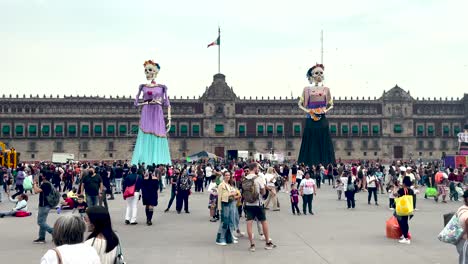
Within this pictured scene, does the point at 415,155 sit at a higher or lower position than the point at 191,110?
lower

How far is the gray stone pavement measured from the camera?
28.2 feet

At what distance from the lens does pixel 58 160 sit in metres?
51.0

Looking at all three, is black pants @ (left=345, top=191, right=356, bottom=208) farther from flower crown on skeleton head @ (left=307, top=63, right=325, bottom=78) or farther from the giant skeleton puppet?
flower crown on skeleton head @ (left=307, top=63, right=325, bottom=78)

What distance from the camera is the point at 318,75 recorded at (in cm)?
3412

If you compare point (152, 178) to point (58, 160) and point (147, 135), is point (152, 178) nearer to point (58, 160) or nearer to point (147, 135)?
point (147, 135)

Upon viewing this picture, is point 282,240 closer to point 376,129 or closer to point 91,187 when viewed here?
point 91,187

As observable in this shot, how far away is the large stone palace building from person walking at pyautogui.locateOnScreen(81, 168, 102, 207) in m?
47.8

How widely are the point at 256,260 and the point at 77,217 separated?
16.9ft

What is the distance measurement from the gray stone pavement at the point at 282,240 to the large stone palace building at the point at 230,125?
4589 centimetres

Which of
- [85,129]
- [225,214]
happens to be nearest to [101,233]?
[225,214]

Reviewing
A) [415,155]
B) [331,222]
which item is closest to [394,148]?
[415,155]

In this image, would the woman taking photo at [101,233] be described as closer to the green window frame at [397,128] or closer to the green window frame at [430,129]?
the green window frame at [397,128]

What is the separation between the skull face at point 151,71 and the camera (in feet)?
102

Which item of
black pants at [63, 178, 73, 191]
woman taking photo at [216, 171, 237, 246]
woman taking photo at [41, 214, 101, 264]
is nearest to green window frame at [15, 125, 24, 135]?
black pants at [63, 178, 73, 191]
